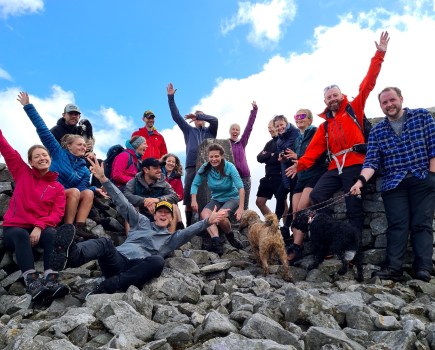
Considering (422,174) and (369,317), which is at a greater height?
(422,174)

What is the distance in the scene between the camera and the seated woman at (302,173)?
8.68 metres

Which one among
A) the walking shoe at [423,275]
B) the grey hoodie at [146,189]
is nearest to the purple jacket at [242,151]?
the grey hoodie at [146,189]

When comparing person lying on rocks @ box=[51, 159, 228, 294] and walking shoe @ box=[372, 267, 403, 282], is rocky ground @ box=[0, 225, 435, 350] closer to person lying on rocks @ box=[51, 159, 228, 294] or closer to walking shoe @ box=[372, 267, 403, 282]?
walking shoe @ box=[372, 267, 403, 282]

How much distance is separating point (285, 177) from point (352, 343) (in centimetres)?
637

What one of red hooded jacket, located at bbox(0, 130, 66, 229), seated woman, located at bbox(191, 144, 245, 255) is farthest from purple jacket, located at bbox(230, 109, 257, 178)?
red hooded jacket, located at bbox(0, 130, 66, 229)

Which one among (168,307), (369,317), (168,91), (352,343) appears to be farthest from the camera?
(168,91)

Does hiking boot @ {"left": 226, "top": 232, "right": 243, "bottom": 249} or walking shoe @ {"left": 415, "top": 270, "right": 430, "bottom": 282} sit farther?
hiking boot @ {"left": 226, "top": 232, "right": 243, "bottom": 249}

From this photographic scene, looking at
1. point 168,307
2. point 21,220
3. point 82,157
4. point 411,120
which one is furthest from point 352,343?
point 82,157

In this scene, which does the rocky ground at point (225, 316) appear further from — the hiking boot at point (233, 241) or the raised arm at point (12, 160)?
the hiking boot at point (233, 241)

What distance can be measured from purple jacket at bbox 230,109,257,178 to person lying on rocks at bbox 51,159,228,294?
17.1 feet

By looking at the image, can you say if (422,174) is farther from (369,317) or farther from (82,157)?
(82,157)

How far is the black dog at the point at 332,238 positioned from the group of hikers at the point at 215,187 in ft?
1.20

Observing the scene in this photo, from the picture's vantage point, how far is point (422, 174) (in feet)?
24.9

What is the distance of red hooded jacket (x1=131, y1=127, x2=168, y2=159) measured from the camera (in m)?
12.9
